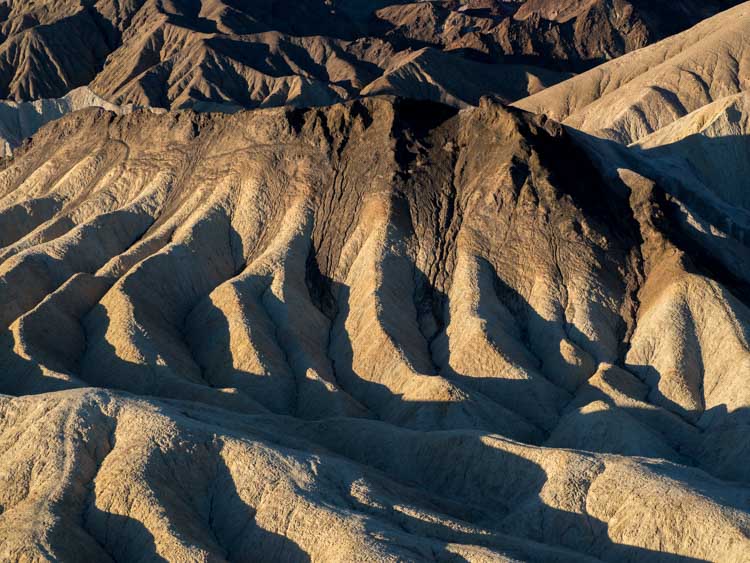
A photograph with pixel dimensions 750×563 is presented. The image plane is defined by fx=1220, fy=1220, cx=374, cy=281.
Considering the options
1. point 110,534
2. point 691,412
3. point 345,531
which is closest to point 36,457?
point 110,534

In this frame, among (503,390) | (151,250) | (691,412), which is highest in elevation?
(151,250)

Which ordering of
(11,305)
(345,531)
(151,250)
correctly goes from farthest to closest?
(151,250) → (11,305) → (345,531)

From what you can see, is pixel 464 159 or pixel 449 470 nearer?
pixel 449 470

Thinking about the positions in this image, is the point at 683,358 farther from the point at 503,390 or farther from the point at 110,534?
the point at 110,534

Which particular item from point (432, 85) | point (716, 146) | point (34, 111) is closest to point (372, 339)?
point (716, 146)

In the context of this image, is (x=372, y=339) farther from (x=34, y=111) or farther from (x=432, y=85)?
(x=432, y=85)

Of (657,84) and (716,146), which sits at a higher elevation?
(716,146)
